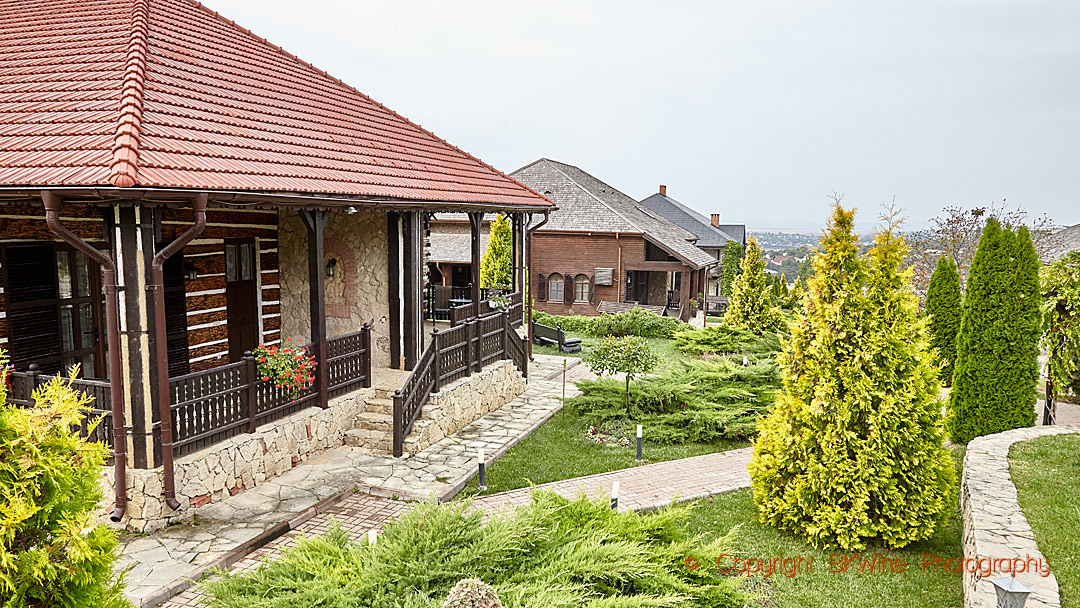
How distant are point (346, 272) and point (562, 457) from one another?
15.6 feet

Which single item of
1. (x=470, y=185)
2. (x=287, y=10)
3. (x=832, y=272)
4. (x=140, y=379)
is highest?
(x=287, y=10)

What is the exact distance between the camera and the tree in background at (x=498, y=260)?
25.5 metres

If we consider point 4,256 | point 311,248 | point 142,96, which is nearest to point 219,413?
point 311,248

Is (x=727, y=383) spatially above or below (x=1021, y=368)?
below

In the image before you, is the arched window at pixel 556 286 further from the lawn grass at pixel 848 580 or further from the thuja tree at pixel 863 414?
the thuja tree at pixel 863 414

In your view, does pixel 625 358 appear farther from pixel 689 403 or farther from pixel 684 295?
pixel 684 295

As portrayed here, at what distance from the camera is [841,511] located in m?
6.68

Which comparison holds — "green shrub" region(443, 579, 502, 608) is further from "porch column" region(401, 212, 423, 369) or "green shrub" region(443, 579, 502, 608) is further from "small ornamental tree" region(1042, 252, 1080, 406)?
→ "small ornamental tree" region(1042, 252, 1080, 406)

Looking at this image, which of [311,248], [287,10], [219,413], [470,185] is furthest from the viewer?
[287,10]

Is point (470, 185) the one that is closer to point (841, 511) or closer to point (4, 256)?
point (4, 256)

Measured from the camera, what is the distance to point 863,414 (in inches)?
265

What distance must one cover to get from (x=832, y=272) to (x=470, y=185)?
25.9 ft

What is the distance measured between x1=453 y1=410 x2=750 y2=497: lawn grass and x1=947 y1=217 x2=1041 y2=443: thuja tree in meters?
3.30

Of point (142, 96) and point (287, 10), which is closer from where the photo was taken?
point (142, 96)
